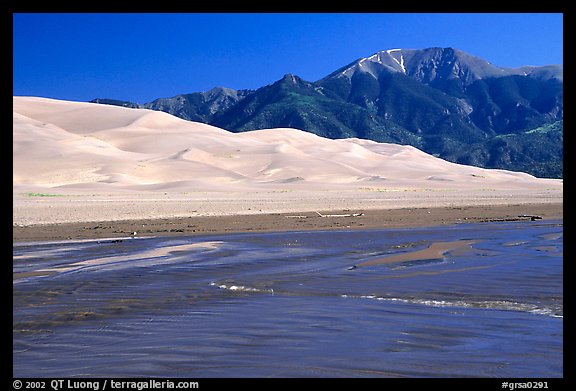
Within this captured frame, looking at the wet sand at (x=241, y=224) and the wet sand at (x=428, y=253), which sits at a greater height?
the wet sand at (x=241, y=224)

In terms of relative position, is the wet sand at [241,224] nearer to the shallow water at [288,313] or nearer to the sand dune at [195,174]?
the sand dune at [195,174]

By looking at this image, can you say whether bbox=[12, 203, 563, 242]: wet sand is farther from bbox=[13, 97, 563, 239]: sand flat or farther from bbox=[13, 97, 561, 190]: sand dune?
bbox=[13, 97, 561, 190]: sand dune

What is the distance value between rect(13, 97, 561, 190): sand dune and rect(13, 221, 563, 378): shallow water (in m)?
47.6

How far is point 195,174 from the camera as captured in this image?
8500 cm

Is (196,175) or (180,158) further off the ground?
(180,158)

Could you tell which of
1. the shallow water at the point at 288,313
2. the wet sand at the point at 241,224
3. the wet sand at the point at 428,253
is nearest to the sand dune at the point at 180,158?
the wet sand at the point at 241,224

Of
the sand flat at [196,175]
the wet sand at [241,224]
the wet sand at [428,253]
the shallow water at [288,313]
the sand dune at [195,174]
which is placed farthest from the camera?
the sand dune at [195,174]

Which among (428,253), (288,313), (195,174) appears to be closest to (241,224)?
(428,253)

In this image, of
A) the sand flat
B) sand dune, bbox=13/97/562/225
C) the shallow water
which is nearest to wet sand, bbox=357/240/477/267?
the shallow water

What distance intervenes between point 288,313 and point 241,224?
1877 centimetres

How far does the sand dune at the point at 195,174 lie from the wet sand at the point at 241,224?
249 centimetres

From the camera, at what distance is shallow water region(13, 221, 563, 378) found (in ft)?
21.1

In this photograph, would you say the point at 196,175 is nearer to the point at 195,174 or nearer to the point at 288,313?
the point at 195,174

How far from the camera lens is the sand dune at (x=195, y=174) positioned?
1567 inches
